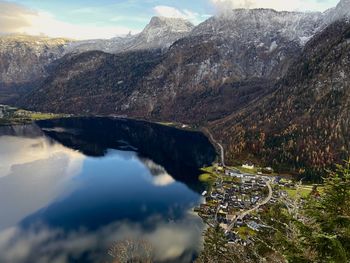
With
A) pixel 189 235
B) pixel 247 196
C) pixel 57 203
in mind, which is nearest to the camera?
pixel 189 235

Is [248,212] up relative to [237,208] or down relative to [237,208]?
up

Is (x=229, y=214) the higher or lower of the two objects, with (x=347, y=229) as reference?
lower

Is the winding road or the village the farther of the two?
the winding road

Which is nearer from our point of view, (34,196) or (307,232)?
(307,232)

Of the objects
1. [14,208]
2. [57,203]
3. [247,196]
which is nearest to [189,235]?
[247,196]

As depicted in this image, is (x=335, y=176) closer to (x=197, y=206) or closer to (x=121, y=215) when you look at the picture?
(x=121, y=215)

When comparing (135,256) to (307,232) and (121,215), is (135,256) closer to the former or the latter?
(121,215)

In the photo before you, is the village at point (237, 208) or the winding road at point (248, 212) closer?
the village at point (237, 208)

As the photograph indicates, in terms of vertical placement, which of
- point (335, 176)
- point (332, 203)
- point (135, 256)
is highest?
point (335, 176)

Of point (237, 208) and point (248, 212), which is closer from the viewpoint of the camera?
point (248, 212)

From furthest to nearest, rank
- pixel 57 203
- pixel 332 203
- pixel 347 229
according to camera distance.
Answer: pixel 57 203 < pixel 332 203 < pixel 347 229
